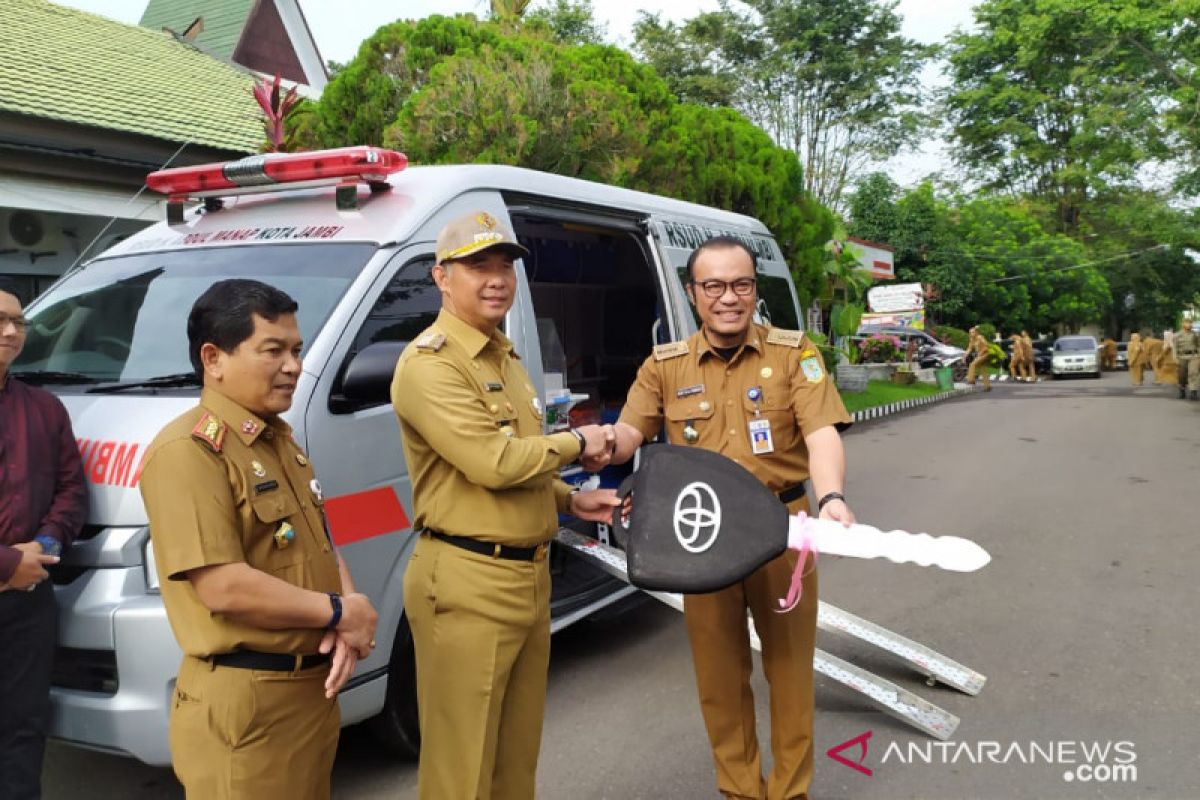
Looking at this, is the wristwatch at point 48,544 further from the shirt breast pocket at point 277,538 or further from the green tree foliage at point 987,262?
the green tree foliage at point 987,262

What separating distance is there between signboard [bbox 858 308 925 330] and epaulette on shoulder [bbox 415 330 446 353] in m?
26.4

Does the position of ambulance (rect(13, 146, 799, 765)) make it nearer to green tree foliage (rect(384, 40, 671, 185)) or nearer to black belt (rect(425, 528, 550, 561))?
black belt (rect(425, 528, 550, 561))

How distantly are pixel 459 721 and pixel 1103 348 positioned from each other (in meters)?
41.1

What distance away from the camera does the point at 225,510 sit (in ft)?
6.22

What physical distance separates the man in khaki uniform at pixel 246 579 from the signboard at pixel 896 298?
1064 inches

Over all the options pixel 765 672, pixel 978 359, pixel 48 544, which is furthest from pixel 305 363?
pixel 978 359

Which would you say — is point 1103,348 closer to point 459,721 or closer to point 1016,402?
point 1016,402

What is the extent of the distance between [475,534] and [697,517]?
58cm

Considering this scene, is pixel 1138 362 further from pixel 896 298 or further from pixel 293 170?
pixel 293 170

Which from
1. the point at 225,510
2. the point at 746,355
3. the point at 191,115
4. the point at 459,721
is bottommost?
the point at 459,721

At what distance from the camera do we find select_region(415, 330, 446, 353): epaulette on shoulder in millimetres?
2408

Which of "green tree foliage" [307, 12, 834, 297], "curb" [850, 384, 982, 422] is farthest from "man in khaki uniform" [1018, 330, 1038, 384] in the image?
"green tree foliage" [307, 12, 834, 297]

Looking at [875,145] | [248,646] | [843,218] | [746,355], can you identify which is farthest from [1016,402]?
[248,646]

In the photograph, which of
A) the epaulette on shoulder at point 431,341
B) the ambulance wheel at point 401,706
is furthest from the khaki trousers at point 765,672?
the epaulette on shoulder at point 431,341
